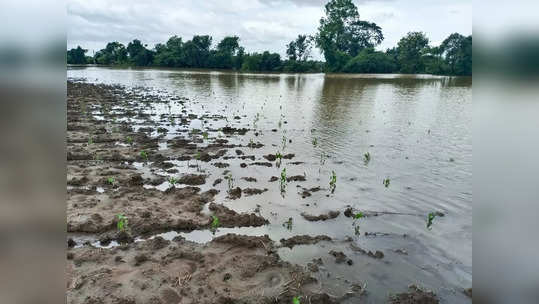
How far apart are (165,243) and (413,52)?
3689 inches

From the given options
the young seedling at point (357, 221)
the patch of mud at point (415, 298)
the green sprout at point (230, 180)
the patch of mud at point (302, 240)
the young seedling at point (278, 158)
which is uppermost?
the young seedling at point (278, 158)

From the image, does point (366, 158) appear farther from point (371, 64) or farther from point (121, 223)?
point (371, 64)

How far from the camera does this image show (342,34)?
97.4 meters

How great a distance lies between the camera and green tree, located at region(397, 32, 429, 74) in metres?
86.0

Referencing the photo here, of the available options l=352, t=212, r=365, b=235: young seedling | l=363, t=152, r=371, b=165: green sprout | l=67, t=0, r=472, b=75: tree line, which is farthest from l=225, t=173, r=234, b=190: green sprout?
l=67, t=0, r=472, b=75: tree line

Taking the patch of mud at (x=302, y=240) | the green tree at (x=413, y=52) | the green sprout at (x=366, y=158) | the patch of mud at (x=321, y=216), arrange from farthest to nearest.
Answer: the green tree at (x=413, y=52) < the green sprout at (x=366, y=158) < the patch of mud at (x=321, y=216) < the patch of mud at (x=302, y=240)

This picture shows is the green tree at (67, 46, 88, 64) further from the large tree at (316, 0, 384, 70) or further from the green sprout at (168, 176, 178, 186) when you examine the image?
the green sprout at (168, 176, 178, 186)

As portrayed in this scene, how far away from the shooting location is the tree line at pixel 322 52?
285 feet

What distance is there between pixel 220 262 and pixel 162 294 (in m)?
1.10

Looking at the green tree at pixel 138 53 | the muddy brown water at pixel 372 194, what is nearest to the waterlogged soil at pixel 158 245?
the muddy brown water at pixel 372 194

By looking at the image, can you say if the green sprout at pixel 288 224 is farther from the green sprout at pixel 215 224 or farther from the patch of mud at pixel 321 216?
the green sprout at pixel 215 224
